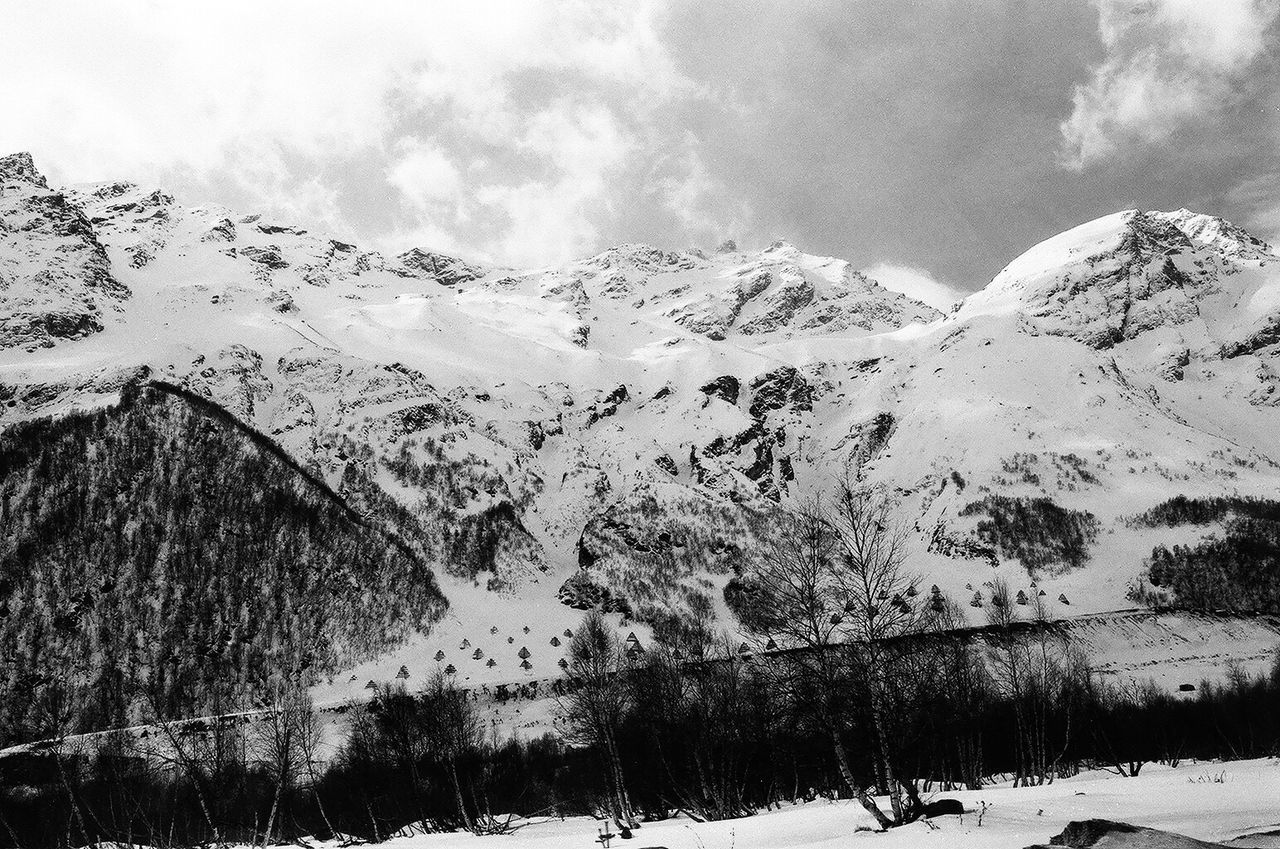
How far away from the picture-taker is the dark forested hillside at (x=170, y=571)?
4168 inches

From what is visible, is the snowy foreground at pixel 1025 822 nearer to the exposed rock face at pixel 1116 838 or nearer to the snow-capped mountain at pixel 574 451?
the exposed rock face at pixel 1116 838

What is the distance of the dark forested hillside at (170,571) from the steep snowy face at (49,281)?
43386mm

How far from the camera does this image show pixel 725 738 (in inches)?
1481

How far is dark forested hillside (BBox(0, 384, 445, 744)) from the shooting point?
105875 millimetres

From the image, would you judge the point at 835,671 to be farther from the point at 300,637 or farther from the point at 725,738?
the point at 300,637

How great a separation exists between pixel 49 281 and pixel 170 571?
327 ft

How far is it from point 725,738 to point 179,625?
10647cm

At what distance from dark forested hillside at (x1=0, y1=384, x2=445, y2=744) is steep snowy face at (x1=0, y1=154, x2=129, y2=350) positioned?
43386 millimetres

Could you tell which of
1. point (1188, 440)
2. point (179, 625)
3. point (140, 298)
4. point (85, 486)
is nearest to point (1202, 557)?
point (1188, 440)

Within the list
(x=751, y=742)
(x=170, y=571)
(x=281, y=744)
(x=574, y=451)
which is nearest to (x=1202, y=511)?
(x=574, y=451)

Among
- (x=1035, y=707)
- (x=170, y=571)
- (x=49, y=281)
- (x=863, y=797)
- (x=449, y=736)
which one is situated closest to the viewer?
(x=863, y=797)

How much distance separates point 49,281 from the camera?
172875mm

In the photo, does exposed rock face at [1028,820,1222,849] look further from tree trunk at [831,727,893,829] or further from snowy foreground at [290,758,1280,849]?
tree trunk at [831,727,893,829]

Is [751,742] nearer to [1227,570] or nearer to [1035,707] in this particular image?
[1035,707]
